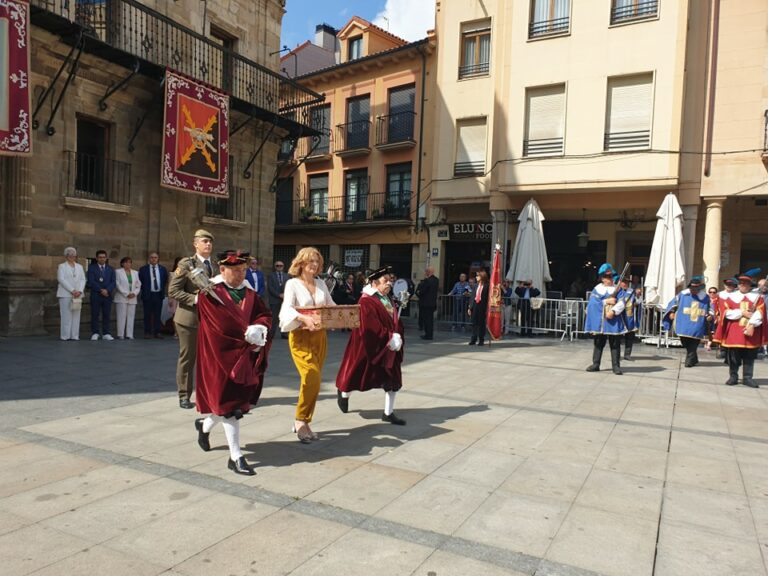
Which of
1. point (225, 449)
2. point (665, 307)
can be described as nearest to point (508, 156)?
point (665, 307)

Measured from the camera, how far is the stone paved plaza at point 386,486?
3119mm

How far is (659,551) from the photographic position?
3.30m

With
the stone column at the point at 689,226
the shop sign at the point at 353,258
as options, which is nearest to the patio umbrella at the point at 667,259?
the stone column at the point at 689,226

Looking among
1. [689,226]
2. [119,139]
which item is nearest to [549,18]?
[689,226]

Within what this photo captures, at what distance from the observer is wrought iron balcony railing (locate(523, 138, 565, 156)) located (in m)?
17.2

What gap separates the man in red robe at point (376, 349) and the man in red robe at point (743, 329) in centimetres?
640

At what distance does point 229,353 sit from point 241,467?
88cm

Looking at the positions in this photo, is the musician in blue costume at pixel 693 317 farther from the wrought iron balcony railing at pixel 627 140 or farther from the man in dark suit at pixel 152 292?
the man in dark suit at pixel 152 292

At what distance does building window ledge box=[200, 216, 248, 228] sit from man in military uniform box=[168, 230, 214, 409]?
9.72 m

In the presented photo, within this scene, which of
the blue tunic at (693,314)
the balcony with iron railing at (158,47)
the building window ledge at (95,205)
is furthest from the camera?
the building window ledge at (95,205)

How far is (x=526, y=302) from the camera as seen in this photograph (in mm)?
15711

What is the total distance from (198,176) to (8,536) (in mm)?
12123

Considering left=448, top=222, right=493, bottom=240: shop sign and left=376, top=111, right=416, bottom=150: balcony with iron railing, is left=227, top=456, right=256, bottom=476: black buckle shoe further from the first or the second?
left=376, top=111, right=416, bottom=150: balcony with iron railing

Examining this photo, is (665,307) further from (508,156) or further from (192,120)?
(192,120)
